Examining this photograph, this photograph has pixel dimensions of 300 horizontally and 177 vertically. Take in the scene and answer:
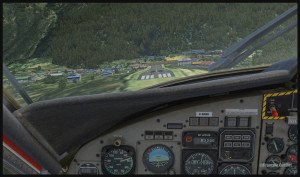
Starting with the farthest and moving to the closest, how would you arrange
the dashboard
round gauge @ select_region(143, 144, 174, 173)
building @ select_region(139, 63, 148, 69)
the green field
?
round gauge @ select_region(143, 144, 174, 173) → the dashboard → building @ select_region(139, 63, 148, 69) → the green field

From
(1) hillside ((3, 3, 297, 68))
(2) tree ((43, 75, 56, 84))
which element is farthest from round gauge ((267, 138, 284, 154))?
(2) tree ((43, 75, 56, 84))

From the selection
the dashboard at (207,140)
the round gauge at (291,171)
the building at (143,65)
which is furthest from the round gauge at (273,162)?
the building at (143,65)

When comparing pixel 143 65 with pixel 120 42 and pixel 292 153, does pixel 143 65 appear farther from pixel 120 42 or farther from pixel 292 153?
pixel 292 153

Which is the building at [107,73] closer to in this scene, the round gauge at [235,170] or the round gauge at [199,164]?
the round gauge at [199,164]

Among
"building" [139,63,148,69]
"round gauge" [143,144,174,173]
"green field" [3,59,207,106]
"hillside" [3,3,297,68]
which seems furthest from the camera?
"round gauge" [143,144,174,173]

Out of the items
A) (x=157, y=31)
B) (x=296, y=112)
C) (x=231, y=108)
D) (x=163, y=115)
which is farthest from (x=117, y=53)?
(x=296, y=112)

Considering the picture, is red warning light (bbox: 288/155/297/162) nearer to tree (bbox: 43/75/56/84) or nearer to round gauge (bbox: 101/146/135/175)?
round gauge (bbox: 101/146/135/175)

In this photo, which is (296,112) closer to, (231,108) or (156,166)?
(231,108)
